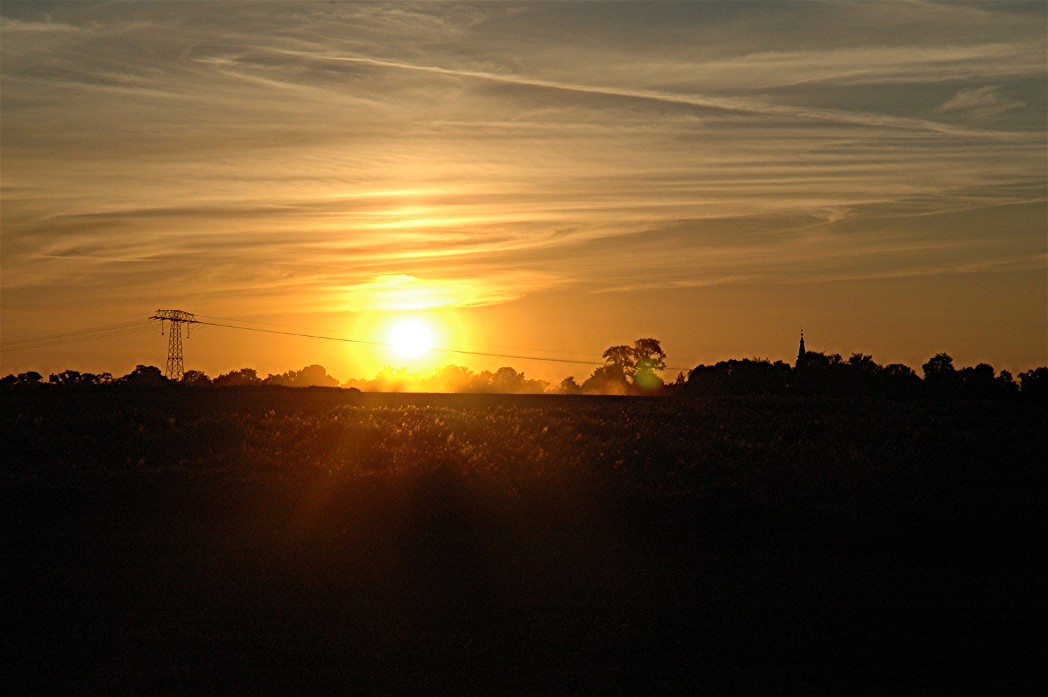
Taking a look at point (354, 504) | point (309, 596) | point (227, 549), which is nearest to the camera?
point (309, 596)

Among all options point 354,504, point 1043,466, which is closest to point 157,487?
point 354,504

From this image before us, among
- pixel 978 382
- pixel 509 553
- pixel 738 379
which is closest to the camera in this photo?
pixel 509 553

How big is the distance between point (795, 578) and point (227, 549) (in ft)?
40.6

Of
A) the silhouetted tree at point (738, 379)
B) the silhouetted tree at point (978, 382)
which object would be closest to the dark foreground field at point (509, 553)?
the silhouetted tree at point (738, 379)

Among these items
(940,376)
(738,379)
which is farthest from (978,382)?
(738,379)

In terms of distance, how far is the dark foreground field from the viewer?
1572 cm

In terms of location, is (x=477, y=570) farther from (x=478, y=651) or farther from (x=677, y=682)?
(x=677, y=682)

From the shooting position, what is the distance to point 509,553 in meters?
23.4

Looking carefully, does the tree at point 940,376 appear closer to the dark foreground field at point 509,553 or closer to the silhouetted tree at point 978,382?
the silhouetted tree at point 978,382

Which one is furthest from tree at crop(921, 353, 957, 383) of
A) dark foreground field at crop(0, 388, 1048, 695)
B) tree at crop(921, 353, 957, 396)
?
dark foreground field at crop(0, 388, 1048, 695)

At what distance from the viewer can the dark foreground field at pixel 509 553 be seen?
51.6 feet

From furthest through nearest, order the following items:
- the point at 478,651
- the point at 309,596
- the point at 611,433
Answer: the point at 611,433 → the point at 309,596 → the point at 478,651

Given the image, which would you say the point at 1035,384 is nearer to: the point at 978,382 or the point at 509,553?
the point at 978,382

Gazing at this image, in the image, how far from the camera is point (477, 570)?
21641 mm
